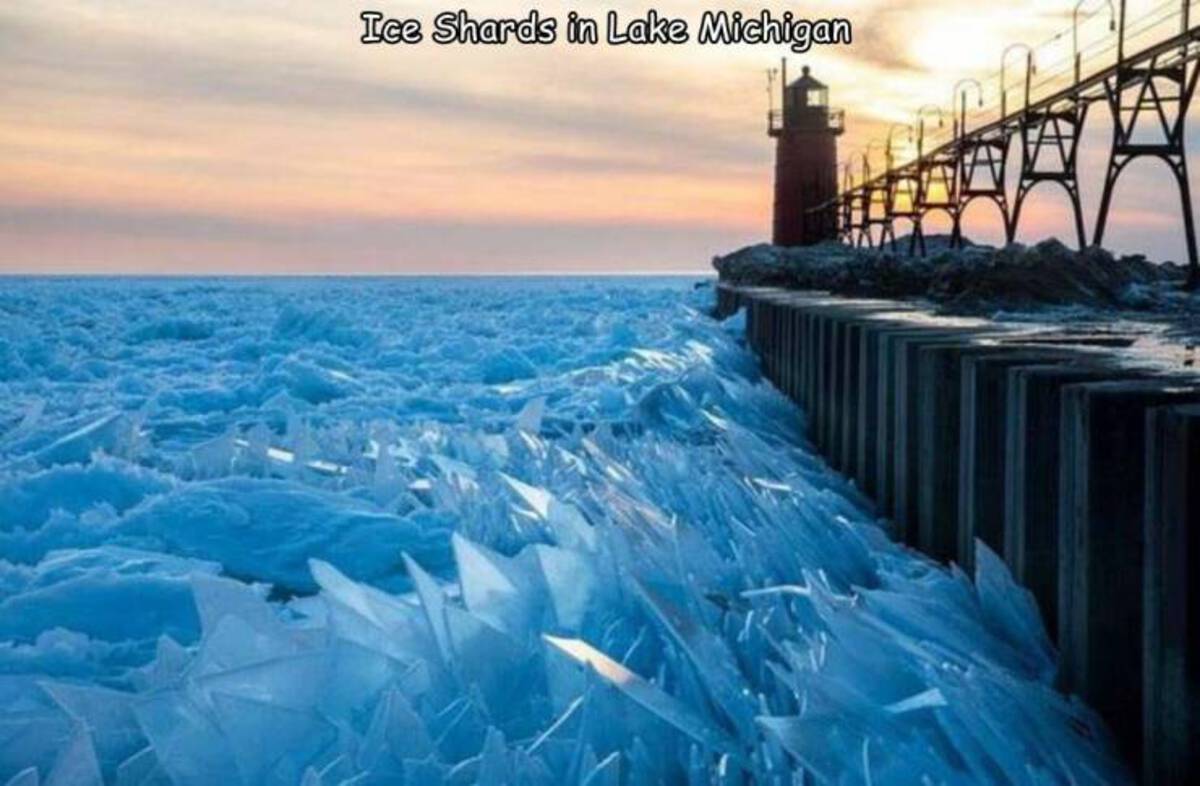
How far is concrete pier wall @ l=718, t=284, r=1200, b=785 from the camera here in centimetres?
228

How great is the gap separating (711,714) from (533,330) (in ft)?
73.7

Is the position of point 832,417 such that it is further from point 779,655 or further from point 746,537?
point 779,655

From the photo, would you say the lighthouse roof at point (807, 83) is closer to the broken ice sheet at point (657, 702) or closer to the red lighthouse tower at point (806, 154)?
the red lighthouse tower at point (806, 154)

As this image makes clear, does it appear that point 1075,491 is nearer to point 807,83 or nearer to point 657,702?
point 657,702

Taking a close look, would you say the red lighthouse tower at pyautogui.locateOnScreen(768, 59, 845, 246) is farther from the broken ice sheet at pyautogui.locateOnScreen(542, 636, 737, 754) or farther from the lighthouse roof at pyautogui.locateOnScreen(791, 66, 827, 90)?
the broken ice sheet at pyautogui.locateOnScreen(542, 636, 737, 754)

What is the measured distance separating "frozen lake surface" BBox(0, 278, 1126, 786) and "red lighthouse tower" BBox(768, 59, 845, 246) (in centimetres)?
3787

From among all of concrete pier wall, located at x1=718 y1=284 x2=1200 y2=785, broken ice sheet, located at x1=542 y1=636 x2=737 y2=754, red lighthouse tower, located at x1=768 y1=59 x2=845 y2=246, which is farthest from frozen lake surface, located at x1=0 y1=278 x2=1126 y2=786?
red lighthouse tower, located at x1=768 y1=59 x2=845 y2=246

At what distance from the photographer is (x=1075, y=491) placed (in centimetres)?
274

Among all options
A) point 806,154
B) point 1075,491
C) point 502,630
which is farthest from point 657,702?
point 806,154

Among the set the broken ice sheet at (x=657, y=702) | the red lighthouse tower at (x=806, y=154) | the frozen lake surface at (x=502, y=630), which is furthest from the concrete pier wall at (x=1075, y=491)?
the red lighthouse tower at (x=806, y=154)

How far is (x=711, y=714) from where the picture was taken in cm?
264

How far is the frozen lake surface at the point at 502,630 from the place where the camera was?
238 centimetres

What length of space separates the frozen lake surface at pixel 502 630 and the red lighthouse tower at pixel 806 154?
3787 cm

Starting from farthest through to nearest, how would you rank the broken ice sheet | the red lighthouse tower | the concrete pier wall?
1. the red lighthouse tower
2. the broken ice sheet
3. the concrete pier wall
